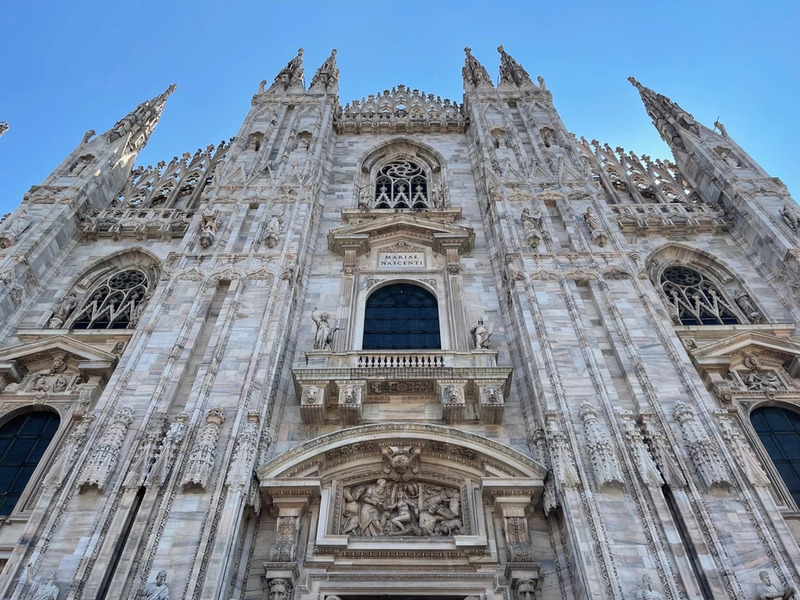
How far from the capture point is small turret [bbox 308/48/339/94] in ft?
77.8

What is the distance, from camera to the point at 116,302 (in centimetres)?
1594

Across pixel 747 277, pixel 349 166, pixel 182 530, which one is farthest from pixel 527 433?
pixel 349 166

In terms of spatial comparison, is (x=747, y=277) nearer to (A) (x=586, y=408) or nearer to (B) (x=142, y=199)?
(A) (x=586, y=408)

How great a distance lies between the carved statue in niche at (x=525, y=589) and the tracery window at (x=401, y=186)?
1183 centimetres

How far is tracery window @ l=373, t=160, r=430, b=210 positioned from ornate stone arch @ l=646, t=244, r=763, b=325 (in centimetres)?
664

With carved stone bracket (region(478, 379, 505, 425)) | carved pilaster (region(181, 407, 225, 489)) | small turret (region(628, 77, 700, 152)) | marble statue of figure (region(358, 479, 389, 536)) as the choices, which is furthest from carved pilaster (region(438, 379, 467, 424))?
small turret (region(628, 77, 700, 152))

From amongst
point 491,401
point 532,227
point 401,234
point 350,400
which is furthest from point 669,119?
point 350,400

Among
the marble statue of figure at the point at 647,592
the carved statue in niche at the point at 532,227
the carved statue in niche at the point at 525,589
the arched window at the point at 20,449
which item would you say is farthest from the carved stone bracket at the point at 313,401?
the carved statue in niche at the point at 532,227

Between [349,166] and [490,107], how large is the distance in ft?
17.1

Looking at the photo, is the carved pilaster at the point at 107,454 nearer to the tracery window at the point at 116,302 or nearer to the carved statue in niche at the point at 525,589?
the tracery window at the point at 116,302

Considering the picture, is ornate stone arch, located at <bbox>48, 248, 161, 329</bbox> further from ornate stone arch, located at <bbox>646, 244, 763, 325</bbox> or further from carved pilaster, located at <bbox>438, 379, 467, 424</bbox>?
ornate stone arch, located at <bbox>646, 244, 763, 325</bbox>

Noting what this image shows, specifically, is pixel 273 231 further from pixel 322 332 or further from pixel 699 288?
pixel 699 288

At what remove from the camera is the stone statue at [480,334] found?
13336mm

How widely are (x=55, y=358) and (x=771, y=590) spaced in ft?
42.6
